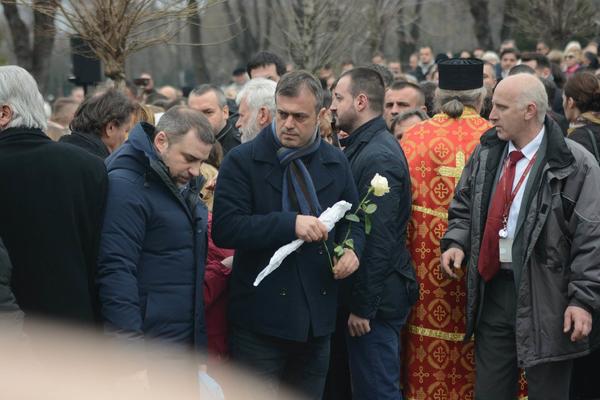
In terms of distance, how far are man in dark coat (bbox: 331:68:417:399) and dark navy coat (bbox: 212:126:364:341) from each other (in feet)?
1.62

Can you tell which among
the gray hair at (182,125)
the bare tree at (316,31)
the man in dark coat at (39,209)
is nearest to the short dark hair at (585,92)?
the gray hair at (182,125)

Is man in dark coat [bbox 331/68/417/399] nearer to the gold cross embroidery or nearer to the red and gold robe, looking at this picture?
the red and gold robe

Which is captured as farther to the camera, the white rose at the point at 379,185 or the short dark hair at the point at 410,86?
the short dark hair at the point at 410,86

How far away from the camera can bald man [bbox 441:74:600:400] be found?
19.0 ft

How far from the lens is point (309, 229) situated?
5.30 metres

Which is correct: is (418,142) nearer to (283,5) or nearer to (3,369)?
(3,369)

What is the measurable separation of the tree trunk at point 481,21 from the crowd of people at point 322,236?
2472 centimetres

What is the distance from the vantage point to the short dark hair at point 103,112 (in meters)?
5.79

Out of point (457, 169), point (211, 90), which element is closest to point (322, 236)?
point (457, 169)

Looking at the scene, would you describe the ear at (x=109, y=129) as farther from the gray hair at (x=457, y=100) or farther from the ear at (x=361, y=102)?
the gray hair at (x=457, y=100)

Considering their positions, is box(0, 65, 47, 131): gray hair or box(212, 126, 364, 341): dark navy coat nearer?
box(0, 65, 47, 131): gray hair

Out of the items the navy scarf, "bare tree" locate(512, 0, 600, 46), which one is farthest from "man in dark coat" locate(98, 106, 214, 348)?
"bare tree" locate(512, 0, 600, 46)

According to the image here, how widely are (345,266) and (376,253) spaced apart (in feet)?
1.96

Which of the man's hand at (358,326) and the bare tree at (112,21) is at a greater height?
the bare tree at (112,21)
